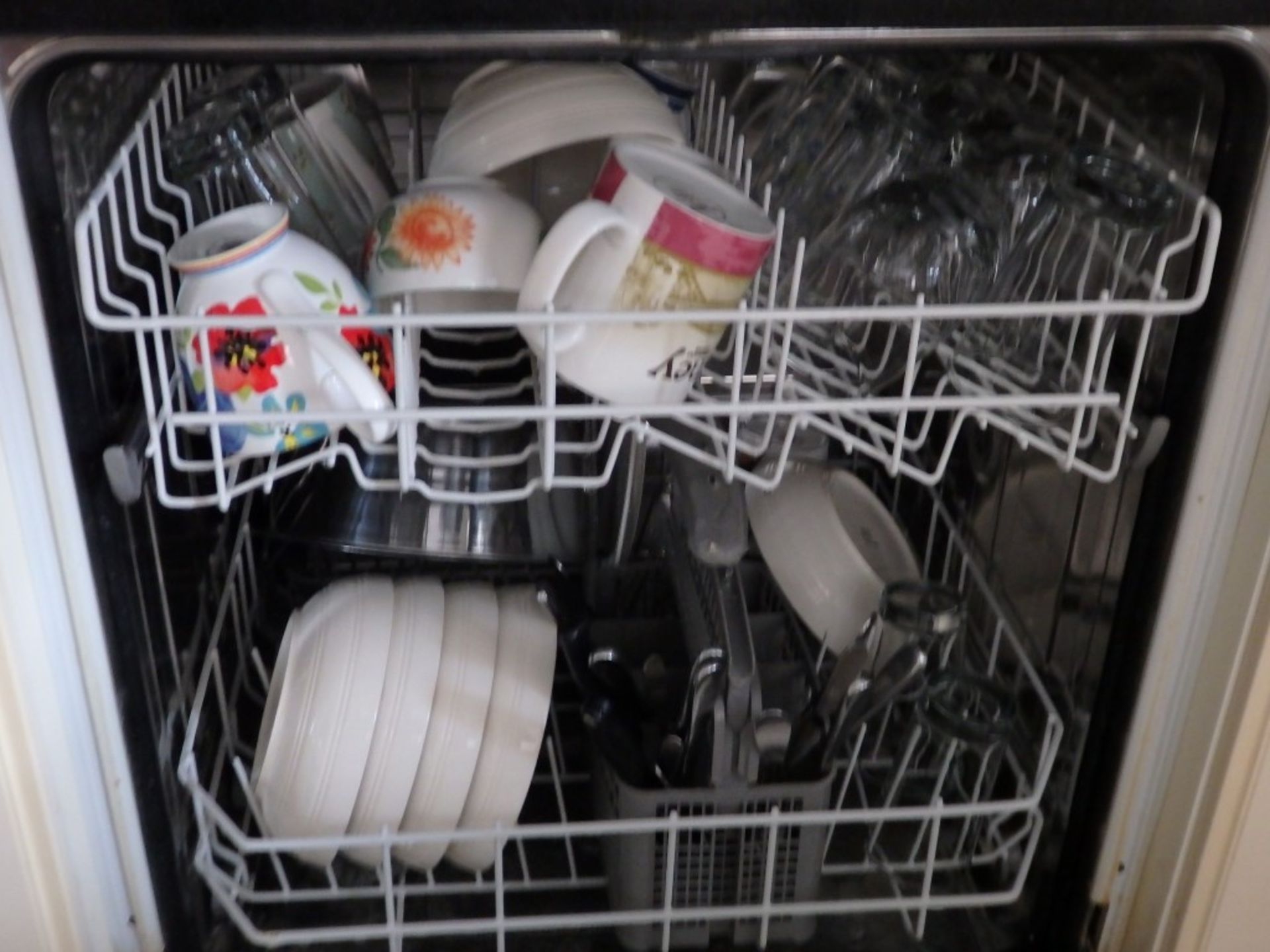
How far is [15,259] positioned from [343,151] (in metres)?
0.31

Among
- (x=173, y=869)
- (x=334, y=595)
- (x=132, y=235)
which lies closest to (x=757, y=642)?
(x=334, y=595)

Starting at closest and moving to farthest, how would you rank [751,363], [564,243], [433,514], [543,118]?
[564,243] → [543,118] → [751,363] → [433,514]

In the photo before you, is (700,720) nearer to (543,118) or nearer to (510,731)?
(510,731)

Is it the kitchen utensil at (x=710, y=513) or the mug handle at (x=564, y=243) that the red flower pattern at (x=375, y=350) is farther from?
the kitchen utensil at (x=710, y=513)

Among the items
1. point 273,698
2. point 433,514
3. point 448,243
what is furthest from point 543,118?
point 273,698

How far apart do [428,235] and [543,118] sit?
130 mm

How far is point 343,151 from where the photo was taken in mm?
914

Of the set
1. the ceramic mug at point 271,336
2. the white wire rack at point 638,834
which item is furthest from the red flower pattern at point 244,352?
the white wire rack at point 638,834

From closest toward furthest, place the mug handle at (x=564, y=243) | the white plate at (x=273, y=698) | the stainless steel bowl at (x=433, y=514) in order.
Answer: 1. the mug handle at (x=564, y=243)
2. the white plate at (x=273, y=698)
3. the stainless steel bowl at (x=433, y=514)

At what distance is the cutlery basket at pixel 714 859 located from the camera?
908 millimetres

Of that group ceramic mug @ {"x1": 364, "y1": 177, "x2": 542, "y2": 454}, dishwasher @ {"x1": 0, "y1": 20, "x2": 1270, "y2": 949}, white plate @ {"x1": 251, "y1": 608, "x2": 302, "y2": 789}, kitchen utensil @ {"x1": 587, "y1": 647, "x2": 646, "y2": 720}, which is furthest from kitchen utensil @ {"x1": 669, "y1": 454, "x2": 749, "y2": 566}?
white plate @ {"x1": 251, "y1": 608, "x2": 302, "y2": 789}

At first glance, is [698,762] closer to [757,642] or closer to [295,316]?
[757,642]

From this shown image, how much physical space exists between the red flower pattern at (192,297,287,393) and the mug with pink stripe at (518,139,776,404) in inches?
5.6

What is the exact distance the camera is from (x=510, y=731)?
3.13 feet
